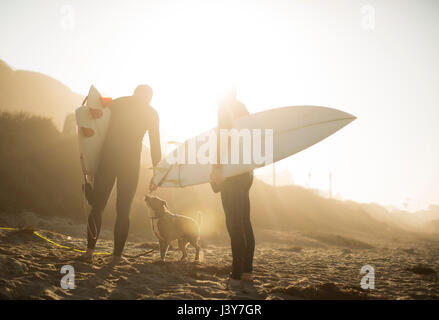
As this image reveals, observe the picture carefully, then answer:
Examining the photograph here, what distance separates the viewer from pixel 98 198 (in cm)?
340

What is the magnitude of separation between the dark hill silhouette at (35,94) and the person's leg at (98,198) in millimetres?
54115

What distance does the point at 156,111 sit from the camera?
393 cm

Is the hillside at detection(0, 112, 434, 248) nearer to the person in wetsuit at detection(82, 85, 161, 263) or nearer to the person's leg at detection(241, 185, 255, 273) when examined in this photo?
the person in wetsuit at detection(82, 85, 161, 263)

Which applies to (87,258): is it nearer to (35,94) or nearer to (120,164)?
(120,164)

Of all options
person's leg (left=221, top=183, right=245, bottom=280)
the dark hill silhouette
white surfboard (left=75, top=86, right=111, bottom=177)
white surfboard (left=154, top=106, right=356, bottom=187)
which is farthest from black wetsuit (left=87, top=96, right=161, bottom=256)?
the dark hill silhouette

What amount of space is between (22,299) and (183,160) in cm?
328

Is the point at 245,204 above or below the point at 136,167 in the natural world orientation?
below

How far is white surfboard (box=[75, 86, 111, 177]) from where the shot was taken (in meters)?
3.59

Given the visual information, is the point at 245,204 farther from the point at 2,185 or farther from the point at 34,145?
the point at 34,145

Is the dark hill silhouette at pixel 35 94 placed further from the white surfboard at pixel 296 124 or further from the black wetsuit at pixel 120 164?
the white surfboard at pixel 296 124

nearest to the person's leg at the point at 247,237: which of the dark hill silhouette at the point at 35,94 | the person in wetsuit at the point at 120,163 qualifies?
the person in wetsuit at the point at 120,163

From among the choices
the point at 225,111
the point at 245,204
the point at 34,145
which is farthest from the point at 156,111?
the point at 34,145

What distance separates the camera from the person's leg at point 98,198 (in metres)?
3.38

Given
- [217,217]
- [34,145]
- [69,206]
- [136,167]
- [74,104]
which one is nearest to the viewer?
[136,167]
